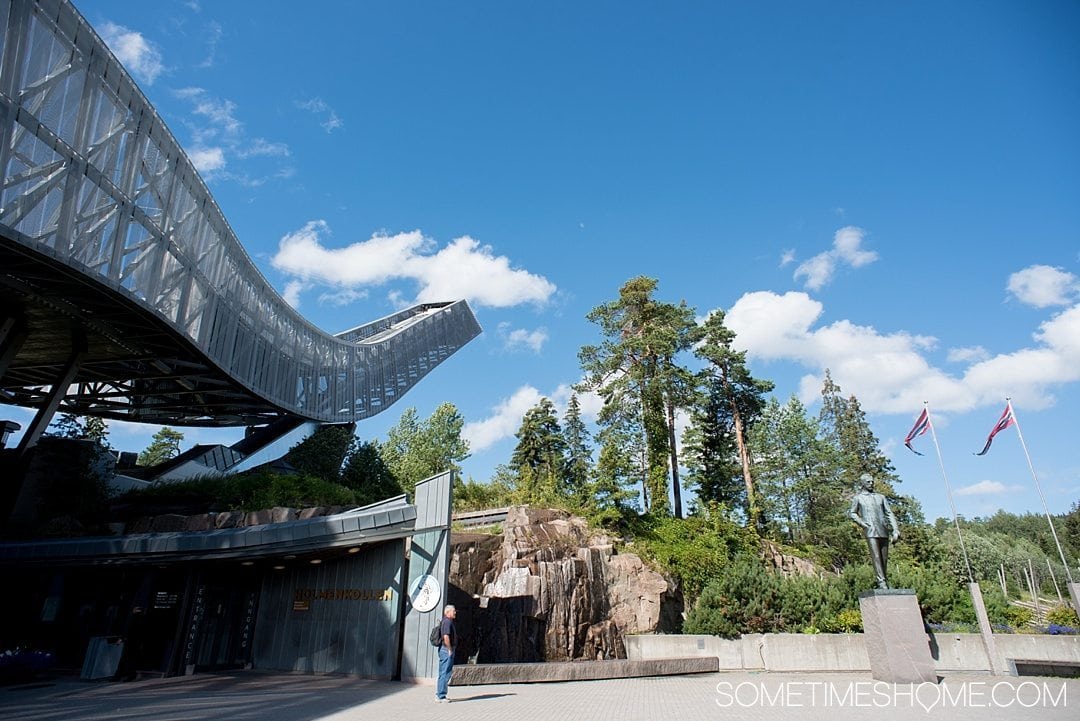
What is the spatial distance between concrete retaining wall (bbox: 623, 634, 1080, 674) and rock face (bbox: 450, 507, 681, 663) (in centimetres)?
283

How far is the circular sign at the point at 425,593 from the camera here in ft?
41.6

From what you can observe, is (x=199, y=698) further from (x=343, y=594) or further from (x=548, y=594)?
(x=548, y=594)

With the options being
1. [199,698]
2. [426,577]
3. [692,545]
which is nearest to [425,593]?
[426,577]

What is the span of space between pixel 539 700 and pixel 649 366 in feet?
82.8

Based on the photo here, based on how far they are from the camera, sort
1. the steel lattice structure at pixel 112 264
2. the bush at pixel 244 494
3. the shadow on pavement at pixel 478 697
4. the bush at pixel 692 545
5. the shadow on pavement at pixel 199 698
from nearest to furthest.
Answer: the shadow on pavement at pixel 199 698, the shadow on pavement at pixel 478 697, the steel lattice structure at pixel 112 264, the bush at pixel 692 545, the bush at pixel 244 494

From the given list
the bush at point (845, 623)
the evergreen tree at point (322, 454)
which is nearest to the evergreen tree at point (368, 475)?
the evergreen tree at point (322, 454)

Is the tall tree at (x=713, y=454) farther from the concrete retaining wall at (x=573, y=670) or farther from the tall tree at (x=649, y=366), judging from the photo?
the concrete retaining wall at (x=573, y=670)

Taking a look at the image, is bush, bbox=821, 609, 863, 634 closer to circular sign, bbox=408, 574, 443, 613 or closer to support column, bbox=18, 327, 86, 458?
circular sign, bbox=408, 574, 443, 613

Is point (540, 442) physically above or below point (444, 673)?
above

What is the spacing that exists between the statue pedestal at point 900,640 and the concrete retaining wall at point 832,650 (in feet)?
8.92

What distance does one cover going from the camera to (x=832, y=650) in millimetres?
16000

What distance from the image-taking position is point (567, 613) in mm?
20453

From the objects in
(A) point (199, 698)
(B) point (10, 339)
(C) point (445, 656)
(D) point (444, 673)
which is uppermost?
(B) point (10, 339)

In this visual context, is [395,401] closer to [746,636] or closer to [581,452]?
[581,452]
